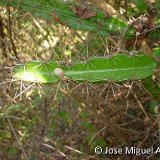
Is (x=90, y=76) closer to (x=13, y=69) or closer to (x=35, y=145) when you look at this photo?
(x=13, y=69)

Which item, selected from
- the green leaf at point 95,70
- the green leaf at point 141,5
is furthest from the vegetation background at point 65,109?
the green leaf at point 95,70

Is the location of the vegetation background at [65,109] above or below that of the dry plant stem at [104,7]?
below

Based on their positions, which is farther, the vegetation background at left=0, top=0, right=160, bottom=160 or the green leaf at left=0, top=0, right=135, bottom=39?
the vegetation background at left=0, top=0, right=160, bottom=160

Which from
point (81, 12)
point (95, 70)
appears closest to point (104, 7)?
point (81, 12)

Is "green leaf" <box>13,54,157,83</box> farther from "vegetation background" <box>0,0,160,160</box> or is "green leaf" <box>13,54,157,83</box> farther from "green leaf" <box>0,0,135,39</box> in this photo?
"vegetation background" <box>0,0,160,160</box>

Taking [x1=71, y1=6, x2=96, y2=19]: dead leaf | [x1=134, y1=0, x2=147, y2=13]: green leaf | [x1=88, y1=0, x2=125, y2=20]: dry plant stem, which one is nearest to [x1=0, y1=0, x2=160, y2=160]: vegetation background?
[x1=134, y1=0, x2=147, y2=13]: green leaf

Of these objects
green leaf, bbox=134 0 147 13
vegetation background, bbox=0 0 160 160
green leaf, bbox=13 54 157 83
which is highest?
green leaf, bbox=134 0 147 13

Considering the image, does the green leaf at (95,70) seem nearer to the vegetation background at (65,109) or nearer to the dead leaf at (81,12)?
the dead leaf at (81,12)

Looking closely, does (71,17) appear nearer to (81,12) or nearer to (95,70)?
(81,12)

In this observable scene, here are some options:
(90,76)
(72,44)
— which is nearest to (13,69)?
(90,76)
